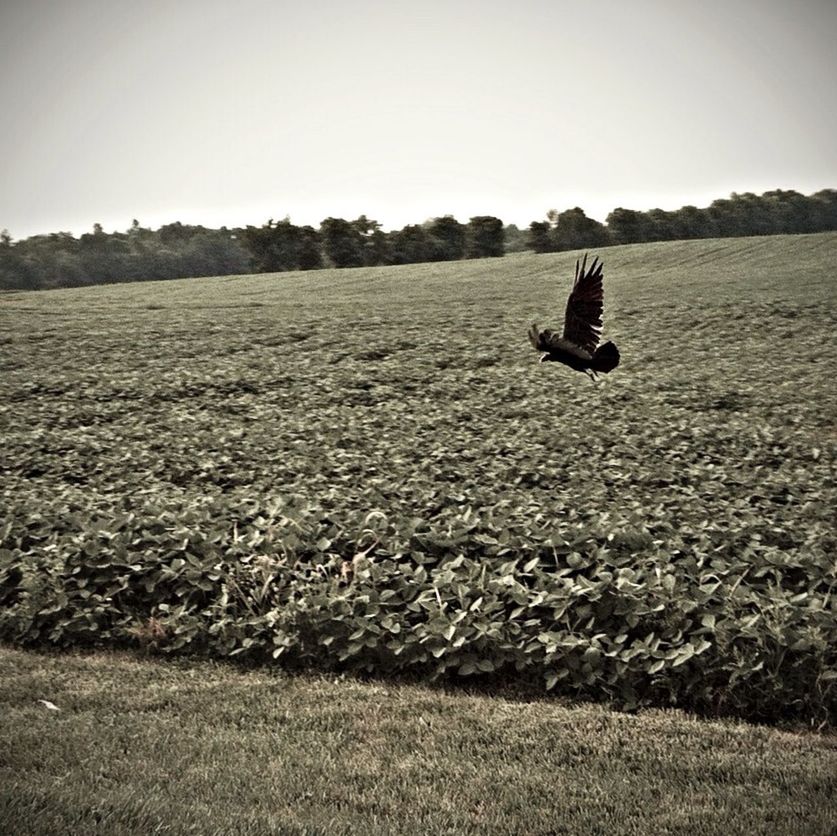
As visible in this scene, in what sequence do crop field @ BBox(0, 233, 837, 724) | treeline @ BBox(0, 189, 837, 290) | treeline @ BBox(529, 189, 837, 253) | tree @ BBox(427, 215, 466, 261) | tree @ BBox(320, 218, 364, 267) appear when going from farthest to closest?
tree @ BBox(320, 218, 364, 267) → tree @ BBox(427, 215, 466, 261) → treeline @ BBox(529, 189, 837, 253) → treeline @ BBox(0, 189, 837, 290) → crop field @ BBox(0, 233, 837, 724)

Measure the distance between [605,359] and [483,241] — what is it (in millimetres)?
27638

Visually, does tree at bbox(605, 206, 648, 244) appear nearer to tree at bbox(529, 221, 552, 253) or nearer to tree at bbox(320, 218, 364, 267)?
tree at bbox(529, 221, 552, 253)

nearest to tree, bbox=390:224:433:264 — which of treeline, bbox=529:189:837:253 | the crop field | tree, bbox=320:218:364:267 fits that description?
tree, bbox=320:218:364:267

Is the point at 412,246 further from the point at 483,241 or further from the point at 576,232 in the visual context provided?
the point at 576,232

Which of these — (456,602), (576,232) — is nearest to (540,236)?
(576,232)

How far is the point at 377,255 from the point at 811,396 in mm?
27858

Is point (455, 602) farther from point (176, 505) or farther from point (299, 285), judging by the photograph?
point (299, 285)

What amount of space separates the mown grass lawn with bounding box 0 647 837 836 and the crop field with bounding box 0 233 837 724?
14.5 inches

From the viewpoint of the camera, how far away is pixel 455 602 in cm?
516

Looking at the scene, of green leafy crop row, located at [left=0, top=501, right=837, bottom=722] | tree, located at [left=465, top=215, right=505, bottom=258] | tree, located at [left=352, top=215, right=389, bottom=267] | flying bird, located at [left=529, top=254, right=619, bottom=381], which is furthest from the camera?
tree, located at [left=352, top=215, right=389, bottom=267]

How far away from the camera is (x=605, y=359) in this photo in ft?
9.68

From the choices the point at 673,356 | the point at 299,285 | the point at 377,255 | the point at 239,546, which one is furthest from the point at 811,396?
the point at 377,255

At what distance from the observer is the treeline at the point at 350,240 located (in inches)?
504

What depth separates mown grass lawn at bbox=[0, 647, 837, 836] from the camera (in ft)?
10.3
